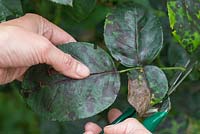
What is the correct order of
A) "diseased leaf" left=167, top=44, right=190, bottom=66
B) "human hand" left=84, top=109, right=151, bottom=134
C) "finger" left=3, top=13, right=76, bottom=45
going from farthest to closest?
"diseased leaf" left=167, top=44, right=190, bottom=66 → "finger" left=3, top=13, right=76, bottom=45 → "human hand" left=84, top=109, right=151, bottom=134

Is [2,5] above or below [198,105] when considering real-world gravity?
above

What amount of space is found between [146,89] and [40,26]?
314 mm

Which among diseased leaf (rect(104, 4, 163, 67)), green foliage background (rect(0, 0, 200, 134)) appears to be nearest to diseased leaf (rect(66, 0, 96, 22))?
green foliage background (rect(0, 0, 200, 134))

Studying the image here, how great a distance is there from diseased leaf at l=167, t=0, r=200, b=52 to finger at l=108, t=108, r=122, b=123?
0.26 metres

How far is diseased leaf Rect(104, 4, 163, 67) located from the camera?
105cm

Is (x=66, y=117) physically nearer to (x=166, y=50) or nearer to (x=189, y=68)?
(x=189, y=68)

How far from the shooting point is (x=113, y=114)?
1.22 meters

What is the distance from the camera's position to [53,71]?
1069 mm

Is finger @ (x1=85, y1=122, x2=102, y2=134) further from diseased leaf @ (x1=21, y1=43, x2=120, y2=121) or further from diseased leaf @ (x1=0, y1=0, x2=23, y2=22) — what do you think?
diseased leaf @ (x1=0, y1=0, x2=23, y2=22)

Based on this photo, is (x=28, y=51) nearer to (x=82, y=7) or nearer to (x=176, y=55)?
(x=82, y=7)

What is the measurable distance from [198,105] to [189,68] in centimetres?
53

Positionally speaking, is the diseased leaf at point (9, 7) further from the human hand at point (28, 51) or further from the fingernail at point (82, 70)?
the fingernail at point (82, 70)

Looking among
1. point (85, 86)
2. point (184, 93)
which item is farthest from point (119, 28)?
point (184, 93)

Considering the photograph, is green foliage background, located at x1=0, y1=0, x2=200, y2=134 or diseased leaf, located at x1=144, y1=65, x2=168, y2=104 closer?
diseased leaf, located at x1=144, y1=65, x2=168, y2=104
